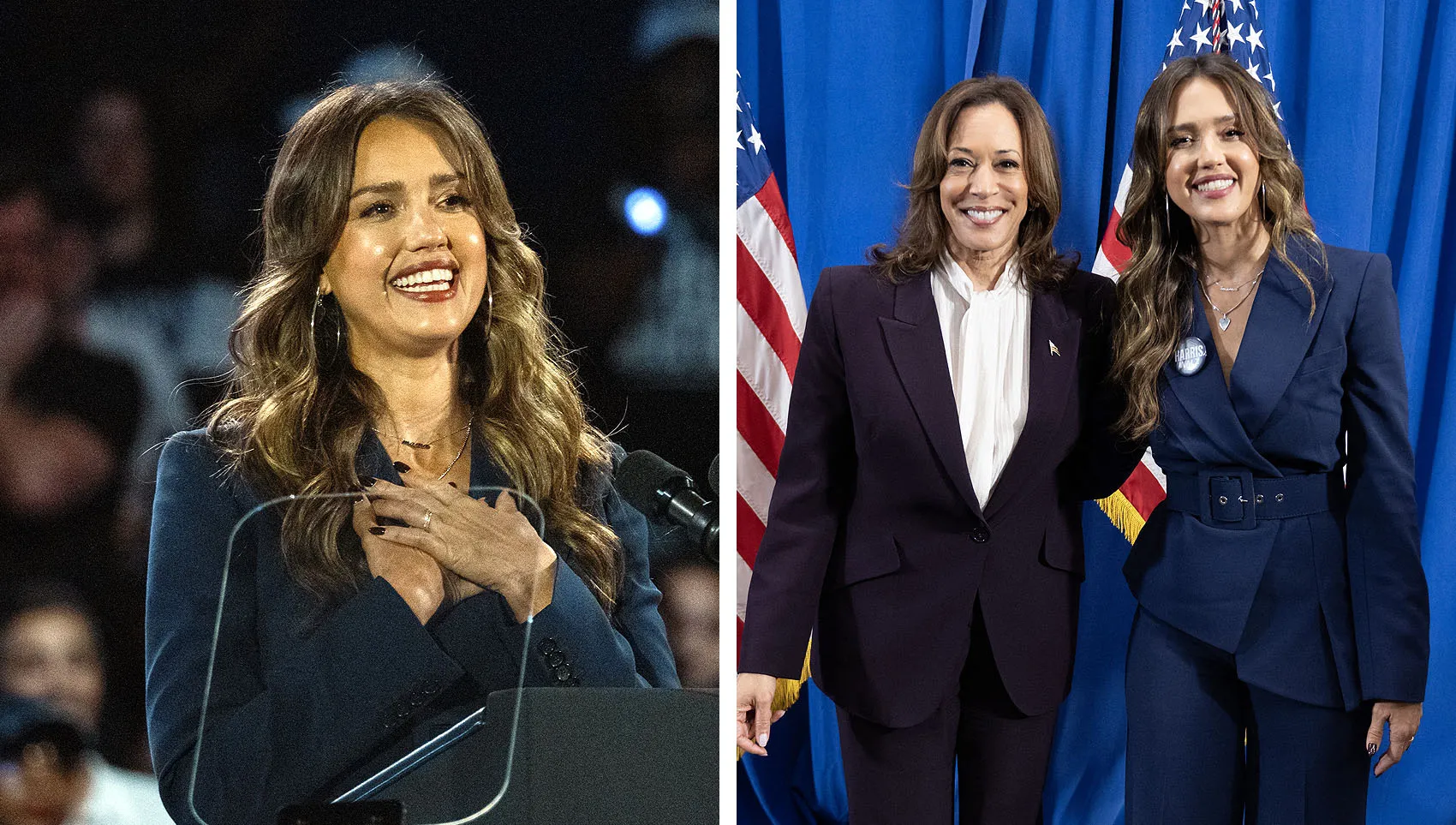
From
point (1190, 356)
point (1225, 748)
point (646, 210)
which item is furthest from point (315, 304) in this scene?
point (1225, 748)

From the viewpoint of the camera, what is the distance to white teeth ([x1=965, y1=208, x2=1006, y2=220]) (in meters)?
1.84

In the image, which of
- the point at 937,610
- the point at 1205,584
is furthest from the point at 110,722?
the point at 1205,584

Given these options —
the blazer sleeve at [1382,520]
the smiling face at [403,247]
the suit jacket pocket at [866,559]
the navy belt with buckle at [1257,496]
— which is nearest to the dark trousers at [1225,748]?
the blazer sleeve at [1382,520]

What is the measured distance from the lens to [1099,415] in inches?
73.4

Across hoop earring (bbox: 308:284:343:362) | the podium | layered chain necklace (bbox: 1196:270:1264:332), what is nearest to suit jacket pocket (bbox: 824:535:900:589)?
the podium

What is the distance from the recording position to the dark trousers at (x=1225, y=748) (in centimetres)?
170

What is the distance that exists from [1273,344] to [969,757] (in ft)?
2.83

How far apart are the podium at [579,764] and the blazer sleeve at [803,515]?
0.49 feet

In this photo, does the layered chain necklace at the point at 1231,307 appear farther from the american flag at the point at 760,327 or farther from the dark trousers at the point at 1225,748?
the american flag at the point at 760,327

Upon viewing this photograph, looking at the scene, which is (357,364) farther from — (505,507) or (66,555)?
(66,555)

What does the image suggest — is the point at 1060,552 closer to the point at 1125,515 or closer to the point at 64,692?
the point at 1125,515

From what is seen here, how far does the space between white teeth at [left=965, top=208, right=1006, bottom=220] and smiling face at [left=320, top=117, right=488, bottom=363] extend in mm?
838

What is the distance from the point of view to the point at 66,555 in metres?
1.62

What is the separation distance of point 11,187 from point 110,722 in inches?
32.5
